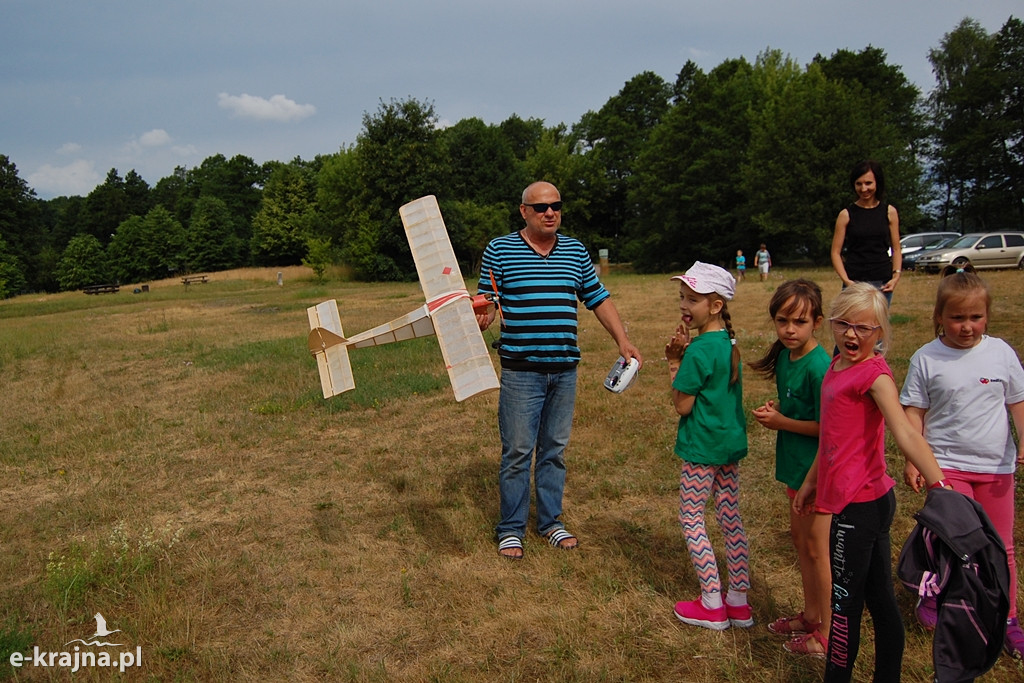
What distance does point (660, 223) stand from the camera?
47938 millimetres

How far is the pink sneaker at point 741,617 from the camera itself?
341 cm

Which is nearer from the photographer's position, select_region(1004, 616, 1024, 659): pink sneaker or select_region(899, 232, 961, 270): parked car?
select_region(1004, 616, 1024, 659): pink sneaker

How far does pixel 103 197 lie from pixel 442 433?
10078 centimetres

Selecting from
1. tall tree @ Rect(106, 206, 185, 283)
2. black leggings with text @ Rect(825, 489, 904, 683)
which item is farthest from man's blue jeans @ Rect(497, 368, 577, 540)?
tall tree @ Rect(106, 206, 185, 283)

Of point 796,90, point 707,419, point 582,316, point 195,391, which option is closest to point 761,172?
point 796,90

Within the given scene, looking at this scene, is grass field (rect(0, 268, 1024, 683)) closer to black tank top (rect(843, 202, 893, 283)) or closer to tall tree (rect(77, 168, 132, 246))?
black tank top (rect(843, 202, 893, 283))

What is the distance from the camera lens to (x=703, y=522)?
3359 mm

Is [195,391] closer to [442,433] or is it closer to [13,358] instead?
[442,433]

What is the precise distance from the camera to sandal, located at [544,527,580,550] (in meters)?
4.47

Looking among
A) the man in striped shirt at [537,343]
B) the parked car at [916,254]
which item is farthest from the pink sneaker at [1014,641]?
the parked car at [916,254]

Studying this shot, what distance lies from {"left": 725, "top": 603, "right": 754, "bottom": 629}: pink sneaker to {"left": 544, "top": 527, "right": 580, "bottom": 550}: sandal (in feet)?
4.11

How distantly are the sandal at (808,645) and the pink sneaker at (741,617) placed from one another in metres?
0.23

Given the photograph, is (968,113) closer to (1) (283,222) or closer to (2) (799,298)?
(2) (799,298)

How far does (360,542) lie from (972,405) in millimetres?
3832
